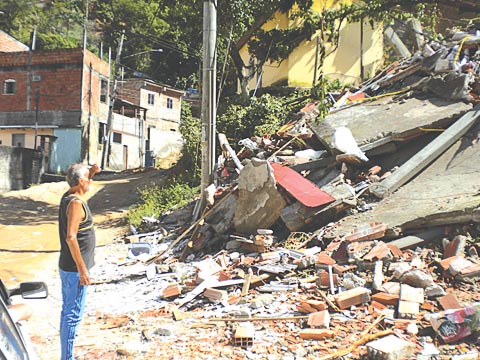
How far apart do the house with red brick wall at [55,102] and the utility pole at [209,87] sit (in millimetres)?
16857

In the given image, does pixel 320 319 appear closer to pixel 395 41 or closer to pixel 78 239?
pixel 78 239

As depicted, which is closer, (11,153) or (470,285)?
(470,285)

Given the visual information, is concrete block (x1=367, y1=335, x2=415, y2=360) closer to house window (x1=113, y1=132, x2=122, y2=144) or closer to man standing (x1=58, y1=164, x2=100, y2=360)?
man standing (x1=58, y1=164, x2=100, y2=360)

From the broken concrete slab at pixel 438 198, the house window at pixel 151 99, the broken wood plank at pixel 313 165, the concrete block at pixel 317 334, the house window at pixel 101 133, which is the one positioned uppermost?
the house window at pixel 151 99

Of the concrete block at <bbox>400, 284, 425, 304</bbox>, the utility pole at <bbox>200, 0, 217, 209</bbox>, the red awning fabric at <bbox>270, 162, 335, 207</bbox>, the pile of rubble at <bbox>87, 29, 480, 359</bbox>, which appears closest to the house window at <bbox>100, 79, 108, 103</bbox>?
the pile of rubble at <bbox>87, 29, 480, 359</bbox>

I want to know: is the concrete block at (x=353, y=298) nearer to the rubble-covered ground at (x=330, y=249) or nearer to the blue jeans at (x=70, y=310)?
the rubble-covered ground at (x=330, y=249)

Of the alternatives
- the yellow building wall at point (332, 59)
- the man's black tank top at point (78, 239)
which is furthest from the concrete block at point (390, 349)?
the yellow building wall at point (332, 59)

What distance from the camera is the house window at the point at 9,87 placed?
26016 millimetres

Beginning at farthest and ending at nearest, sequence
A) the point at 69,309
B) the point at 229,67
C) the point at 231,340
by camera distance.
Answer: the point at 229,67
the point at 231,340
the point at 69,309

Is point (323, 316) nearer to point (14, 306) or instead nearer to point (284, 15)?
point (14, 306)

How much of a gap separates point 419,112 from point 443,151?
4.12 feet

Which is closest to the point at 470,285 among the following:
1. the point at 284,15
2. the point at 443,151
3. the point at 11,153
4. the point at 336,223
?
the point at 336,223

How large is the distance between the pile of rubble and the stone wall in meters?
11.2

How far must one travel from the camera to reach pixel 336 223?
6.60m
